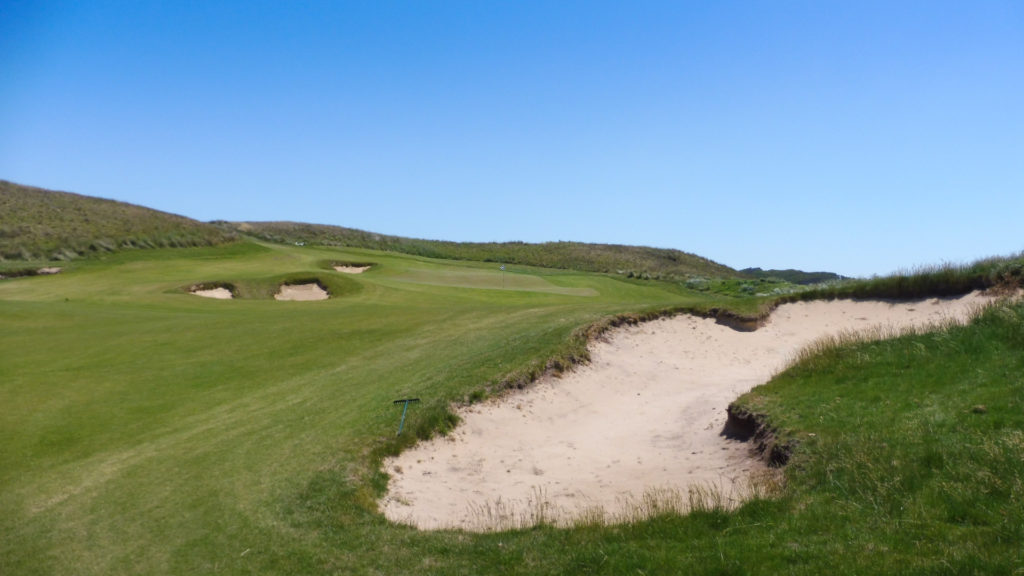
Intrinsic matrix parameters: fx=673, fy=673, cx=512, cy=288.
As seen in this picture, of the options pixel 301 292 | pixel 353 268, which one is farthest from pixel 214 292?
pixel 353 268

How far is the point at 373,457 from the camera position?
988 cm

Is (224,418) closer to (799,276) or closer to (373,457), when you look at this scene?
(373,457)

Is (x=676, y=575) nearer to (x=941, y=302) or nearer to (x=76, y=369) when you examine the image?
(x=76, y=369)

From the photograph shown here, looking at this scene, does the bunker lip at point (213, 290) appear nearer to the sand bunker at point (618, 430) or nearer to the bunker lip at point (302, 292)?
the bunker lip at point (302, 292)

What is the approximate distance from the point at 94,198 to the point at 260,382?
59661 mm

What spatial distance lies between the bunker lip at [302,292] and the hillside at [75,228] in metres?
17.0

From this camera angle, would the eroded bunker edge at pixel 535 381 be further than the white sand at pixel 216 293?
No

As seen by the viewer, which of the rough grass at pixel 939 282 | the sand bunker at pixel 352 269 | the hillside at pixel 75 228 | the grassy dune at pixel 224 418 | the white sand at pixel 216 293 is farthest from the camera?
the hillside at pixel 75 228

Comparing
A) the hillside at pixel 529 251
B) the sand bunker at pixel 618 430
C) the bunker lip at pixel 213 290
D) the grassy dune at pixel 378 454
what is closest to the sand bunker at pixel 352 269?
the bunker lip at pixel 213 290

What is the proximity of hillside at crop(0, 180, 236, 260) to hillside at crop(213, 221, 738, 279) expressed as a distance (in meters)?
Answer: 12.7

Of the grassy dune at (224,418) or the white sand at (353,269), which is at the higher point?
the white sand at (353,269)

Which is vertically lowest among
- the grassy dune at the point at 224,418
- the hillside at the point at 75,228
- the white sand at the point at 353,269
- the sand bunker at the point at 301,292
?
the grassy dune at the point at 224,418

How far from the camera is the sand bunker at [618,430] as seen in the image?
9.30m

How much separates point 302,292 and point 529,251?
54441mm
